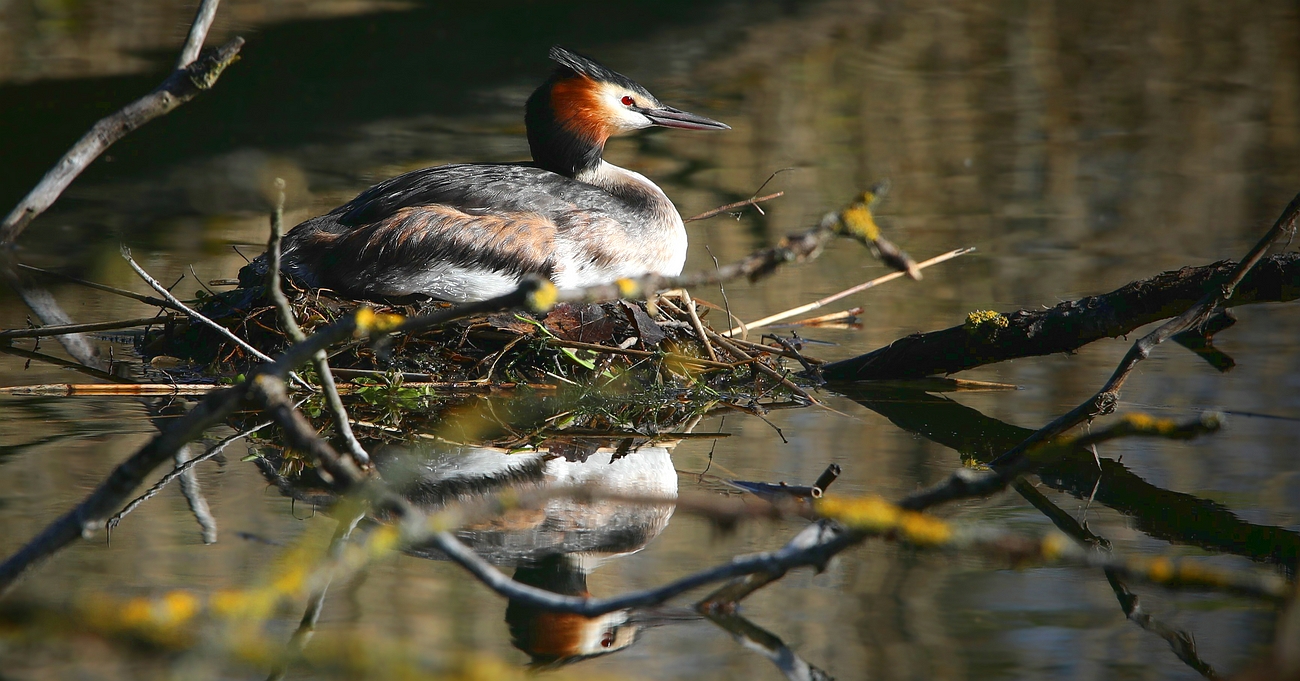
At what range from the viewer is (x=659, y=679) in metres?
2.29

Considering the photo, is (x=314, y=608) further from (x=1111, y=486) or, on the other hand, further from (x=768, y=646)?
(x=1111, y=486)

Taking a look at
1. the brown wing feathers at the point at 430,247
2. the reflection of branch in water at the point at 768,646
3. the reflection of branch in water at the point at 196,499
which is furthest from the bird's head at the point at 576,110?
the reflection of branch in water at the point at 768,646

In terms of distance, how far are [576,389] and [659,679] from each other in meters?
2.18

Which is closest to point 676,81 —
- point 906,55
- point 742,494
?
point 906,55

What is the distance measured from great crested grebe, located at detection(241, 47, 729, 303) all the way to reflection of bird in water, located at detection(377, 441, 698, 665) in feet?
3.20

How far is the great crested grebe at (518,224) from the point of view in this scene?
4555 millimetres

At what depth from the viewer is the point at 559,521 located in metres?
3.16

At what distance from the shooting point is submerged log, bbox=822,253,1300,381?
3.70 meters

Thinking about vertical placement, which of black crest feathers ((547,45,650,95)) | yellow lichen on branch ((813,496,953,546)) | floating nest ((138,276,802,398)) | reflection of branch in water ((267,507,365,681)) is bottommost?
floating nest ((138,276,802,398))

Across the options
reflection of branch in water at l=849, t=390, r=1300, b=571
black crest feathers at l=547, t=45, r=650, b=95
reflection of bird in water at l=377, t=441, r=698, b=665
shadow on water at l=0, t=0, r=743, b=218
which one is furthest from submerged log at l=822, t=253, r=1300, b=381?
shadow on water at l=0, t=0, r=743, b=218

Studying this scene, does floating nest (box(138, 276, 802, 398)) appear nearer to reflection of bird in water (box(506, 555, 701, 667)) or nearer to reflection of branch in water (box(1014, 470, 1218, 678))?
reflection of branch in water (box(1014, 470, 1218, 678))

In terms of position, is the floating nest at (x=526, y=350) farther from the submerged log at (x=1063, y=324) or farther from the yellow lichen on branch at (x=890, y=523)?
the yellow lichen on branch at (x=890, y=523)

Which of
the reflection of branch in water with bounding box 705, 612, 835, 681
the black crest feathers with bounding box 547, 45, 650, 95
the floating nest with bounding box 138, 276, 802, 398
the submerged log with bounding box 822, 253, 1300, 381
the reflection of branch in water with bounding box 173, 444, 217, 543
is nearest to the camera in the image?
the reflection of branch in water with bounding box 705, 612, 835, 681

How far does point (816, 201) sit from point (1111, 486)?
4.44m
